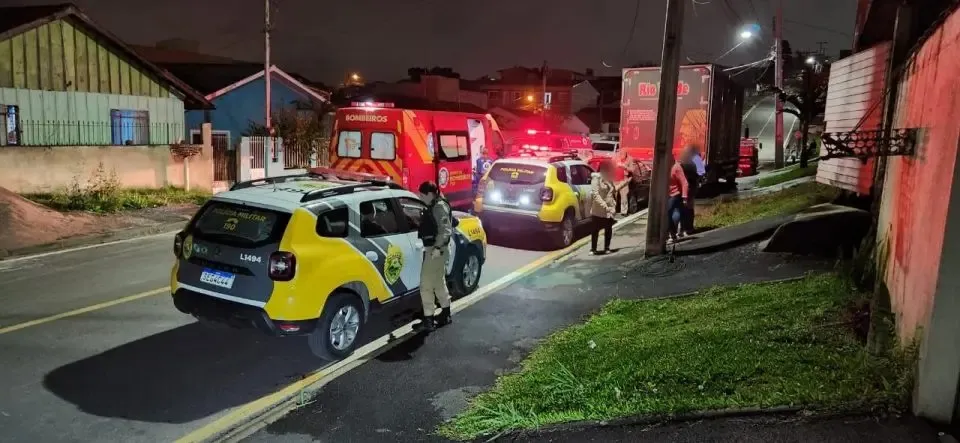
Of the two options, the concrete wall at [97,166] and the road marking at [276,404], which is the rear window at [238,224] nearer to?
the road marking at [276,404]

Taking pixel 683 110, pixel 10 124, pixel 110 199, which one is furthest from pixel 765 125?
pixel 10 124

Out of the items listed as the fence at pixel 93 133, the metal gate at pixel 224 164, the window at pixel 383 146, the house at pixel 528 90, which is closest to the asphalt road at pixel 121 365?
the window at pixel 383 146

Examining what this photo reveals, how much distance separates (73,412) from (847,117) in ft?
34.1

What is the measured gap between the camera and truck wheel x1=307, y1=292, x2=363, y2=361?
241 inches

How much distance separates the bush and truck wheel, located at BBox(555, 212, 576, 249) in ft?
34.3

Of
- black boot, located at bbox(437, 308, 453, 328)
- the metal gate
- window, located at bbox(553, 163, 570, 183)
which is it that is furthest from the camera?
the metal gate

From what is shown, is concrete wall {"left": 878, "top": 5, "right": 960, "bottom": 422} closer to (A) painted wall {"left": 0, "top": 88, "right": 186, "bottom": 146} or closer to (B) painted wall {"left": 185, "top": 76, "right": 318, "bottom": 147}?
(A) painted wall {"left": 0, "top": 88, "right": 186, "bottom": 146}

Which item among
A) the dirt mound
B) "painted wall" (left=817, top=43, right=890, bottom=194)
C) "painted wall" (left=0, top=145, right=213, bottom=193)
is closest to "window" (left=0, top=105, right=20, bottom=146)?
"painted wall" (left=0, top=145, right=213, bottom=193)

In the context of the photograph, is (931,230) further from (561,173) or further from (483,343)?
(561,173)

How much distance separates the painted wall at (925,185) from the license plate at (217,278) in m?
5.25

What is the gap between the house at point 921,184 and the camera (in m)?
3.76

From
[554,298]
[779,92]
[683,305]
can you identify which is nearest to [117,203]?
[554,298]

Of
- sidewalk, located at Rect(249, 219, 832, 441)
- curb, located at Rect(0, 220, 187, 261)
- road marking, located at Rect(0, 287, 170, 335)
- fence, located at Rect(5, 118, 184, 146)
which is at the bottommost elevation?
curb, located at Rect(0, 220, 187, 261)

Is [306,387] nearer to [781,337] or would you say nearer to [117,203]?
[781,337]
